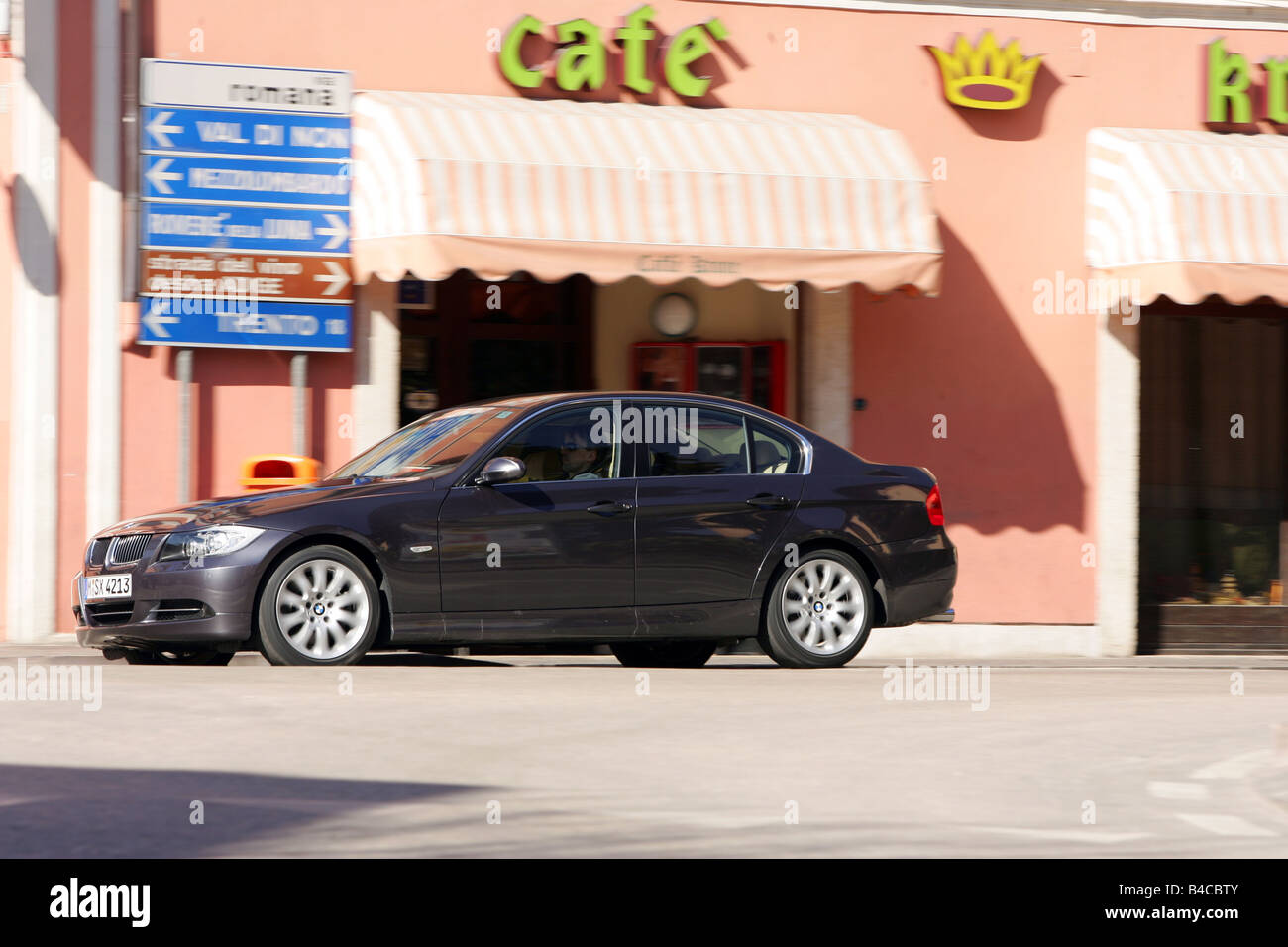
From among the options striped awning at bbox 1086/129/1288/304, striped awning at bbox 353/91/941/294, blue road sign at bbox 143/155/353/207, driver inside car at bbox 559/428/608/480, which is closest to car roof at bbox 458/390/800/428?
driver inside car at bbox 559/428/608/480

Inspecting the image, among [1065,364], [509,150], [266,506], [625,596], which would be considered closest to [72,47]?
[509,150]

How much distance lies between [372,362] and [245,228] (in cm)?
144

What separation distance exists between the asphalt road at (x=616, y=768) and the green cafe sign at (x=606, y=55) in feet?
21.4

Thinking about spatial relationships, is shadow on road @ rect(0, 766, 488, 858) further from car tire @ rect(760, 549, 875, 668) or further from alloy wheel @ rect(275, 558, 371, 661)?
car tire @ rect(760, 549, 875, 668)

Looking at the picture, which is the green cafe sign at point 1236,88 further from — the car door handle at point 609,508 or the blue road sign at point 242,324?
the car door handle at point 609,508

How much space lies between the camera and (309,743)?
7.61m

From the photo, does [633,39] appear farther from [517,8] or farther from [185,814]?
[185,814]

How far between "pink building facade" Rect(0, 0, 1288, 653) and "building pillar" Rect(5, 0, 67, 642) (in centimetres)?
2

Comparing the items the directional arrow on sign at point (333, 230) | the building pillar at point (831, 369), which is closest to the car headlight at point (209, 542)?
the directional arrow on sign at point (333, 230)

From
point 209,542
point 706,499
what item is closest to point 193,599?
point 209,542

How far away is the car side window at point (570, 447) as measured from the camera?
36.1 feet

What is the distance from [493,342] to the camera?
17953 mm

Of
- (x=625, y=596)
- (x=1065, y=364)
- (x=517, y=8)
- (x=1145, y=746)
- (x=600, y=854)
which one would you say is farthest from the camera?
(x=1065, y=364)

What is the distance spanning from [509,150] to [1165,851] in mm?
10086
